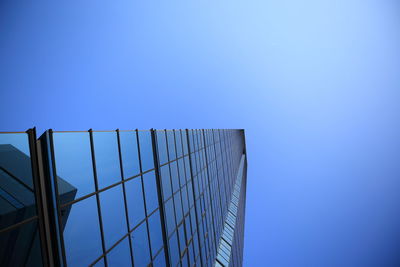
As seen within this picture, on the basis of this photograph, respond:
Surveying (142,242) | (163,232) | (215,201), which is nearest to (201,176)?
(215,201)

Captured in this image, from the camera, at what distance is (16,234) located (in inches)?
209

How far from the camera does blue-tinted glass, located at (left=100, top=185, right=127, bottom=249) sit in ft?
27.0

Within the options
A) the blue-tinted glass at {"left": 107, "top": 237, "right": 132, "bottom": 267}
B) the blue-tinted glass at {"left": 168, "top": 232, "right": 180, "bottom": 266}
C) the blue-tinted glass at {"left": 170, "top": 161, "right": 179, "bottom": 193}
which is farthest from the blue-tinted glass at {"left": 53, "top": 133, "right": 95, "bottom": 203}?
the blue-tinted glass at {"left": 170, "top": 161, "right": 179, "bottom": 193}

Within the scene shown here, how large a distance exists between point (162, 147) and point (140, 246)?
5.58 m

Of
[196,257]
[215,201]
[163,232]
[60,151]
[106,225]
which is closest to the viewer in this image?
[60,151]

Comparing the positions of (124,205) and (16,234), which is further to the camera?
(124,205)

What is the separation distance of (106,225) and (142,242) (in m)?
2.66

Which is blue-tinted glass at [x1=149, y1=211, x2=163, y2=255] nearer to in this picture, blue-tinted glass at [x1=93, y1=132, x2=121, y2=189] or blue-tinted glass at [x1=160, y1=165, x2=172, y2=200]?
blue-tinted glass at [x1=160, y1=165, x2=172, y2=200]

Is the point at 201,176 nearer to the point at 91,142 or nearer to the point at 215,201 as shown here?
the point at 215,201

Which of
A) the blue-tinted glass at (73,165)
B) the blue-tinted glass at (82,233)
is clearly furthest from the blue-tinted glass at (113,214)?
the blue-tinted glass at (73,165)

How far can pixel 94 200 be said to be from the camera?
791cm

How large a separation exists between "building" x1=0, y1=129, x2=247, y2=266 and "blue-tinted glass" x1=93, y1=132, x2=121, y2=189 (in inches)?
1.2

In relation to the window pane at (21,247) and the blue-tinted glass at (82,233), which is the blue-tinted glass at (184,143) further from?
the window pane at (21,247)

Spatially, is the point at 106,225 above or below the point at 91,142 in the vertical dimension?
below
